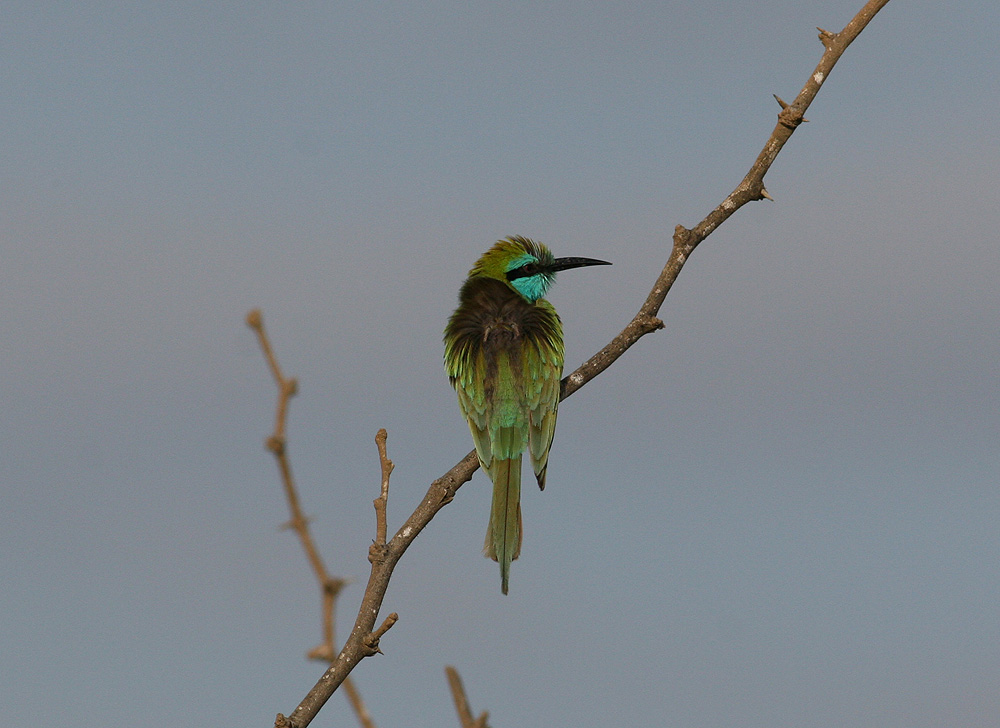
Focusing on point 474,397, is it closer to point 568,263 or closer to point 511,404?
point 511,404

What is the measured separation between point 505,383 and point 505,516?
683mm

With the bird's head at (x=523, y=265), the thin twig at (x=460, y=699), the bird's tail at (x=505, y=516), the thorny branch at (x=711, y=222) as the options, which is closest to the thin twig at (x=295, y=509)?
the thin twig at (x=460, y=699)

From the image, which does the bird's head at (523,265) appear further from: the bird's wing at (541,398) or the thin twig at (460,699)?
the thin twig at (460,699)

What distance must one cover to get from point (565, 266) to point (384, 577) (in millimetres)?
3388

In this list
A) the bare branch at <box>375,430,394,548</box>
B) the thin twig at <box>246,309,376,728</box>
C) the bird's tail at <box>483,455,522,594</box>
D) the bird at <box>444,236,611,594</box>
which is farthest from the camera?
the bird at <box>444,236,611,594</box>

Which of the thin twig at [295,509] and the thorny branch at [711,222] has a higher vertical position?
the thorny branch at [711,222]

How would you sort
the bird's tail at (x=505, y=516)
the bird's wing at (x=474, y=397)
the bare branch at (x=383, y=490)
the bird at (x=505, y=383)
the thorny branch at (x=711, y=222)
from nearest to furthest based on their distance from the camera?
the bare branch at (x=383, y=490)
the thorny branch at (x=711, y=222)
the bird's tail at (x=505, y=516)
the bird at (x=505, y=383)
the bird's wing at (x=474, y=397)

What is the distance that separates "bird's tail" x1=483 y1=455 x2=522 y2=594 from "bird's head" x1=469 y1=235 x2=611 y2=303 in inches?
50.4

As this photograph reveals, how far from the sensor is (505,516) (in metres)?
4.85

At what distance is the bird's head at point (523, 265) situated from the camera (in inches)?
237

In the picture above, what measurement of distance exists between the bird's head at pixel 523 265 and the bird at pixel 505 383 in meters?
0.32

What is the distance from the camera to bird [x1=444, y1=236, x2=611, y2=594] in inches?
194

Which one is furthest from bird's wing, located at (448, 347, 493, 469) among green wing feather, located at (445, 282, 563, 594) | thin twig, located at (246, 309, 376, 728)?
thin twig, located at (246, 309, 376, 728)

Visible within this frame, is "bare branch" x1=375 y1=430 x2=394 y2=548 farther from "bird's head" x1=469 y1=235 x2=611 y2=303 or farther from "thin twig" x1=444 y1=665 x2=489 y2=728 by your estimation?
"bird's head" x1=469 y1=235 x2=611 y2=303
